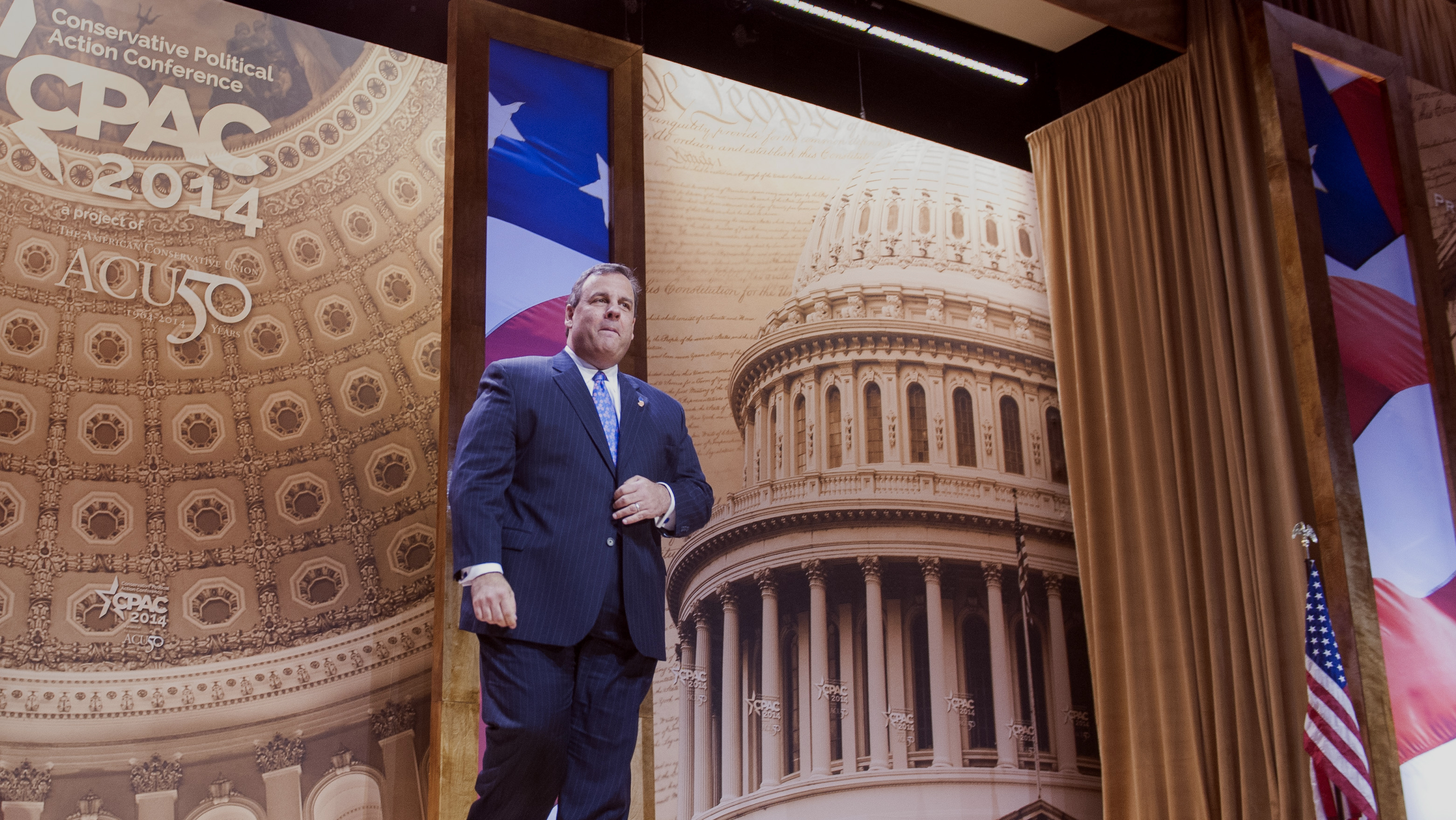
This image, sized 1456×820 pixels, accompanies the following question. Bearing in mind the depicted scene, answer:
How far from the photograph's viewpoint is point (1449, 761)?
4191mm

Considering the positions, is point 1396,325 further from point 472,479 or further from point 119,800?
point 119,800

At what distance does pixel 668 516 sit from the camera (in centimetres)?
246

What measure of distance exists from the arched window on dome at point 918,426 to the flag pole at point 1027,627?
0.52m

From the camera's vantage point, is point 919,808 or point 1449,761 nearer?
point 1449,761

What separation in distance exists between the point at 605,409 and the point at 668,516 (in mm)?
292

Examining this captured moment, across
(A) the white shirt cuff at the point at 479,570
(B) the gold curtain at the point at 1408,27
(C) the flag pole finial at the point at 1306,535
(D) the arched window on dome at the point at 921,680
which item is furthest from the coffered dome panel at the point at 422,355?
(B) the gold curtain at the point at 1408,27

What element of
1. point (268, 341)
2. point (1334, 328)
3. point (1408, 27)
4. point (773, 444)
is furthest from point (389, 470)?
point (1408, 27)

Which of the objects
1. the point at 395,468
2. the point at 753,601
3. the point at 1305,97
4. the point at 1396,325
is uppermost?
the point at 1305,97

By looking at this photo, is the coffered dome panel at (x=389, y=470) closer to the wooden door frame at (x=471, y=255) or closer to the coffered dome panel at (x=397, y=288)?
the wooden door frame at (x=471, y=255)

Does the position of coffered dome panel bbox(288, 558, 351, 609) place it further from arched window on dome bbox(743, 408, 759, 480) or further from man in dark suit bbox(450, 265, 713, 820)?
man in dark suit bbox(450, 265, 713, 820)

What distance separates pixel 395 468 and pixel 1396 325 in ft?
13.7

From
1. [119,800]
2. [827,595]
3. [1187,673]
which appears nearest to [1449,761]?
[1187,673]

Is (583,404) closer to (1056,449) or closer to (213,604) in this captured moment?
(213,604)

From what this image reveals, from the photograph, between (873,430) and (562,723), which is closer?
(562,723)
